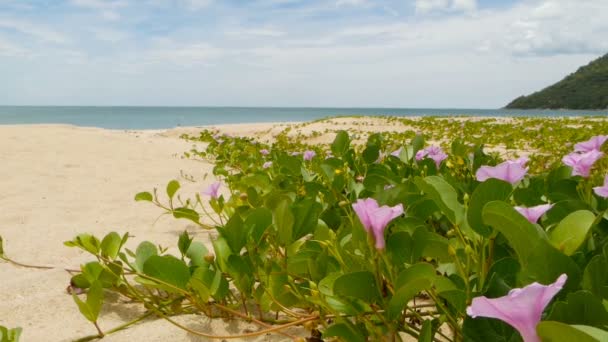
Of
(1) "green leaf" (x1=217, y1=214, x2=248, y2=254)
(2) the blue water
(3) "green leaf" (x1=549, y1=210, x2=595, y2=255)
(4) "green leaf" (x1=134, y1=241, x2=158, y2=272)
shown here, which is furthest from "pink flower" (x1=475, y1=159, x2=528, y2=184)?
(2) the blue water

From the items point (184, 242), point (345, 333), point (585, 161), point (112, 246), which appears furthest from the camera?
point (112, 246)

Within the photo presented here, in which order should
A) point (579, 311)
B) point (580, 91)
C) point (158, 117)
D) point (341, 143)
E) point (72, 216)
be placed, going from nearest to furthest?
point (579, 311) → point (341, 143) → point (72, 216) → point (158, 117) → point (580, 91)

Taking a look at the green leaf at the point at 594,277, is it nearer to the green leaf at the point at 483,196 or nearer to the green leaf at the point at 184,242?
the green leaf at the point at 483,196

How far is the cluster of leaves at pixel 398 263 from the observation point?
29.9 inches

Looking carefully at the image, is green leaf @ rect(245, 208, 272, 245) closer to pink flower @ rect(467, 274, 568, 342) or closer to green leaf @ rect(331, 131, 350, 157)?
pink flower @ rect(467, 274, 568, 342)

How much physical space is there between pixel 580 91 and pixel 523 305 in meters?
72.4

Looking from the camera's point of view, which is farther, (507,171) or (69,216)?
(69,216)

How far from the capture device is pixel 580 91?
6406 cm

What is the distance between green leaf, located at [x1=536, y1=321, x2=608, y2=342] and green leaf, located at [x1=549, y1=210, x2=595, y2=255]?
30cm

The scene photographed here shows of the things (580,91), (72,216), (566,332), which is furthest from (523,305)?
(580,91)

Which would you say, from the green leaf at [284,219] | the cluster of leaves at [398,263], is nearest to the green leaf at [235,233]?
the cluster of leaves at [398,263]

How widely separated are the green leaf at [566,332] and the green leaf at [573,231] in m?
0.30

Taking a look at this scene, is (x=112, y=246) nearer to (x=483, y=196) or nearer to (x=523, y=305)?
(x=483, y=196)

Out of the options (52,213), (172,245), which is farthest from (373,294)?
(52,213)
